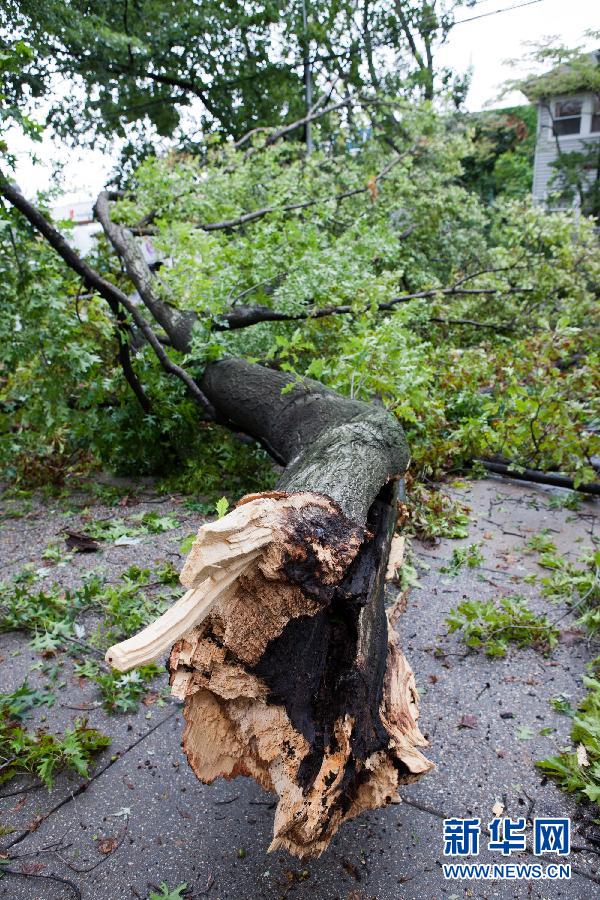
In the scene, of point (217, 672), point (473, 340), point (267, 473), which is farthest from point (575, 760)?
point (473, 340)

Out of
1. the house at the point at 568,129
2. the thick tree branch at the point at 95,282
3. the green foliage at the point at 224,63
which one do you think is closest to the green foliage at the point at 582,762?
the thick tree branch at the point at 95,282

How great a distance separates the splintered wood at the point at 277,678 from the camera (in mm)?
1644

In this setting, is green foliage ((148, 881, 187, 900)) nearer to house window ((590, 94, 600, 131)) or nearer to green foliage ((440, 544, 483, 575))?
green foliage ((440, 544, 483, 575))

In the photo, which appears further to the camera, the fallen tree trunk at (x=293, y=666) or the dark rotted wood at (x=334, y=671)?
the dark rotted wood at (x=334, y=671)

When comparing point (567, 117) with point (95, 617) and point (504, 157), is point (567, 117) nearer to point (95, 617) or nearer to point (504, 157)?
point (504, 157)

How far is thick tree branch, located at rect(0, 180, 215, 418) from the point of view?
420cm

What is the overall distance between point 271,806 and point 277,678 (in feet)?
2.05

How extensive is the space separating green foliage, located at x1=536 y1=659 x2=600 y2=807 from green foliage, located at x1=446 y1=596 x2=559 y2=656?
53 cm

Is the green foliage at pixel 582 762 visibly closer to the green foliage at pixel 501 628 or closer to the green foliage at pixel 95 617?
the green foliage at pixel 501 628

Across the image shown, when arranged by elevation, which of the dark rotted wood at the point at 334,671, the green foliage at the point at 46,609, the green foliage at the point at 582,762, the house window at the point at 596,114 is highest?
the house window at the point at 596,114

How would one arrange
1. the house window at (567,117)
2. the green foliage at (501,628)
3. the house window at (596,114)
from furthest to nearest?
the house window at (567,117)
the house window at (596,114)
the green foliage at (501,628)

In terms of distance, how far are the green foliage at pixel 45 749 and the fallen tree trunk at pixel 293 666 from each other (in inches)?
28.2

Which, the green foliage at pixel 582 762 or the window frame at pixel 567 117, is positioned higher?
the window frame at pixel 567 117


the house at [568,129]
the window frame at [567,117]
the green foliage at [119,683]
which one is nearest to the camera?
the green foliage at [119,683]
